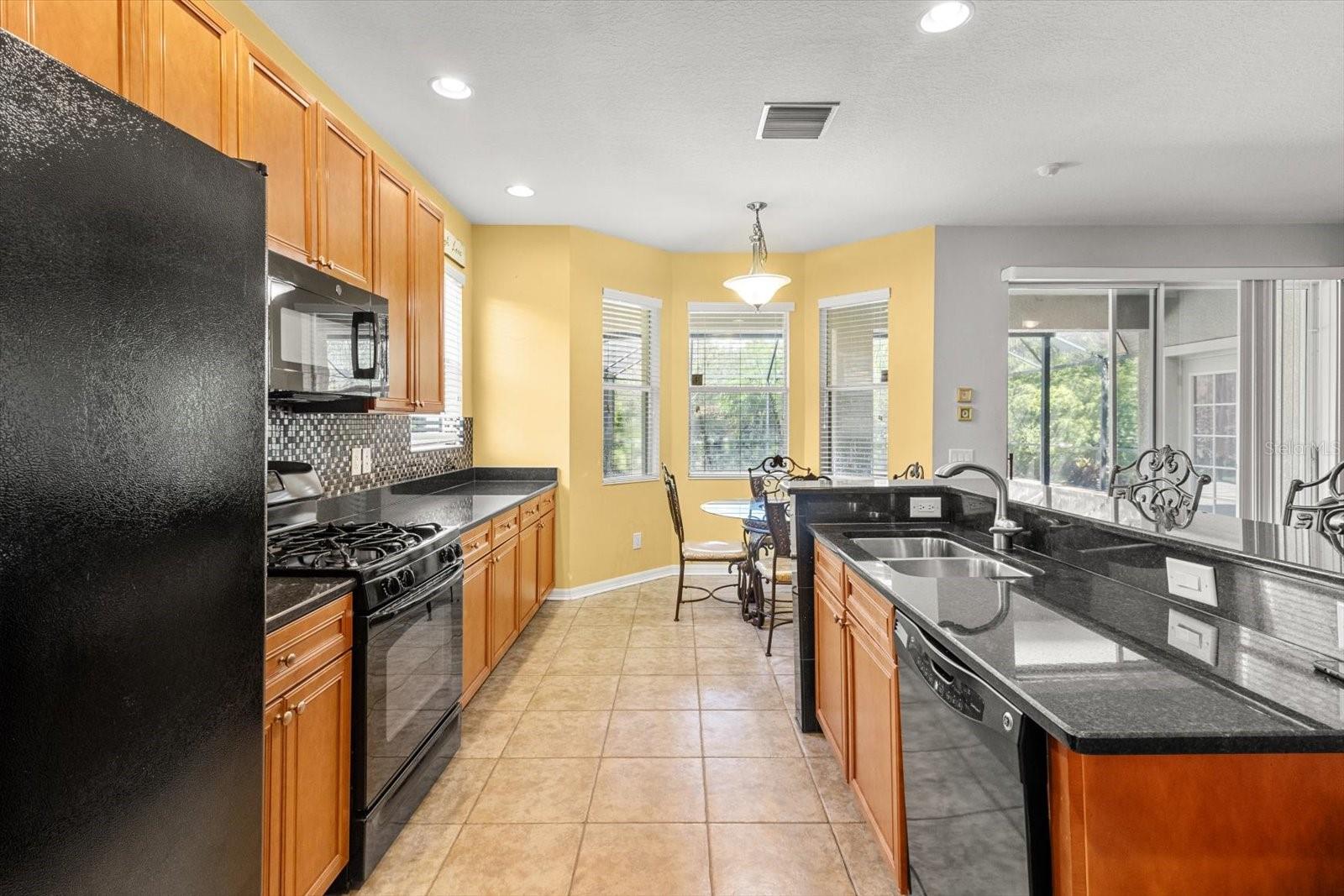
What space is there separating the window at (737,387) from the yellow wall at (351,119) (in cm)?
185

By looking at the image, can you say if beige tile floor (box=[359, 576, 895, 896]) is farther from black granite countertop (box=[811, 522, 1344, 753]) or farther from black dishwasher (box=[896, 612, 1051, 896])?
black granite countertop (box=[811, 522, 1344, 753])

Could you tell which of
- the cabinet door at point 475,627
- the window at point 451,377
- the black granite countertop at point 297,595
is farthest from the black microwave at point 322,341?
the window at point 451,377

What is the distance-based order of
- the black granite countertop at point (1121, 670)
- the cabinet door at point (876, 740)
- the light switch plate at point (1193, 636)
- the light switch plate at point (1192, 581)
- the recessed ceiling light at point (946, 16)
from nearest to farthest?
the black granite countertop at point (1121, 670) < the light switch plate at point (1193, 636) < the light switch plate at point (1192, 581) < the cabinet door at point (876, 740) < the recessed ceiling light at point (946, 16)

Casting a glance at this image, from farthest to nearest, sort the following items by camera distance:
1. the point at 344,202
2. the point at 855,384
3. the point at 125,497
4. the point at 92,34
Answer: the point at 855,384, the point at 344,202, the point at 92,34, the point at 125,497

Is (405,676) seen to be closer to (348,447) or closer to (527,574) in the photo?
(348,447)

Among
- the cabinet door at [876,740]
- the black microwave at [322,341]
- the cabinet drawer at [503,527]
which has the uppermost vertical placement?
the black microwave at [322,341]

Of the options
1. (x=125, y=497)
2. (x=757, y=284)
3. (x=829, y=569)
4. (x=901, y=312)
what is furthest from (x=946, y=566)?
(x=901, y=312)

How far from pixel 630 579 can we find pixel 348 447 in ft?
8.56

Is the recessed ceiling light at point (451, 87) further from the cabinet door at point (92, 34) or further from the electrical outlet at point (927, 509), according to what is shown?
the electrical outlet at point (927, 509)

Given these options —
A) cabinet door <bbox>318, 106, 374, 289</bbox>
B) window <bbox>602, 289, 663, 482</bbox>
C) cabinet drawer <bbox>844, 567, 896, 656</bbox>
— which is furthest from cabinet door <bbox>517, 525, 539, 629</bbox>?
cabinet drawer <bbox>844, 567, 896, 656</bbox>

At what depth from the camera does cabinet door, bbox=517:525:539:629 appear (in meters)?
3.63

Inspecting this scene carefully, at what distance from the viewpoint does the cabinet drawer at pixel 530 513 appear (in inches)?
144

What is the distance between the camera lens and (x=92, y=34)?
1324 mm

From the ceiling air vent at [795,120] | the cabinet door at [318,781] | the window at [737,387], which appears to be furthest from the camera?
the window at [737,387]
